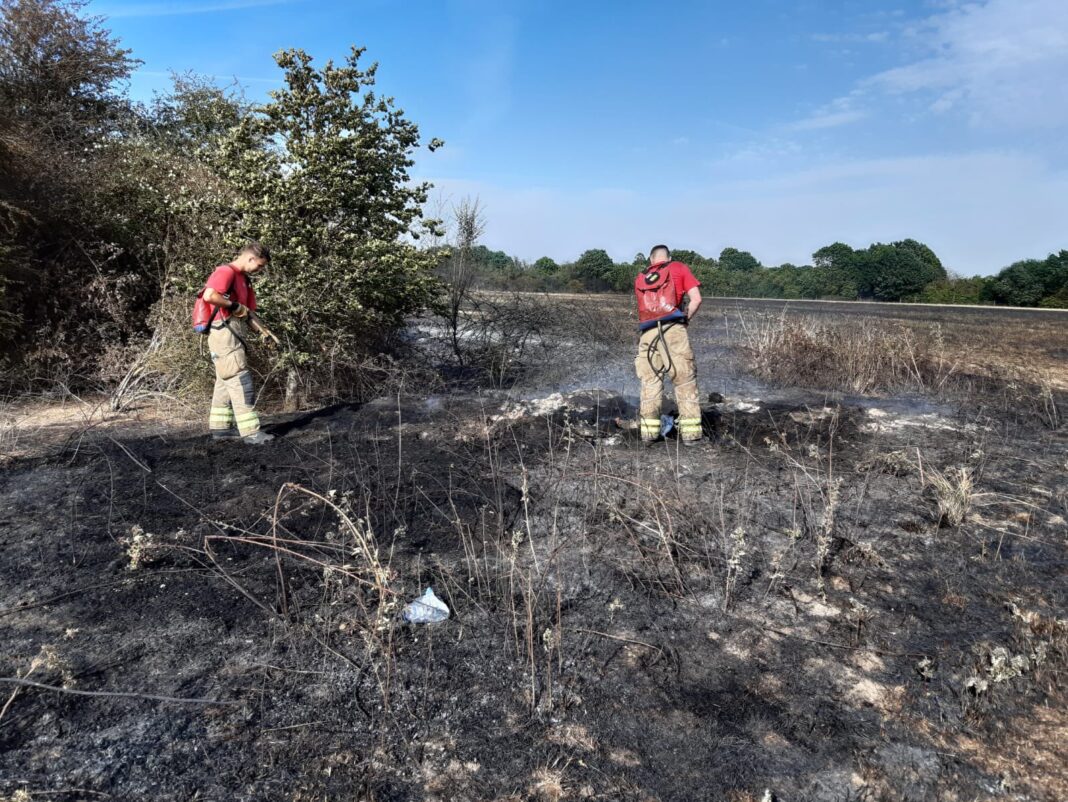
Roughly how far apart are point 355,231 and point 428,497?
453 cm

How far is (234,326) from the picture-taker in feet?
21.9

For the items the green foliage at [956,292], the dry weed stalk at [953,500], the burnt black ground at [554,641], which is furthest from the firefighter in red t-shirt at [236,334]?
the green foliage at [956,292]

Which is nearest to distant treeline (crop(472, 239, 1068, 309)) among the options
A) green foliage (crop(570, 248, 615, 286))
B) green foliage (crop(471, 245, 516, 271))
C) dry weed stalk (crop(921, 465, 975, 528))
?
green foliage (crop(570, 248, 615, 286))

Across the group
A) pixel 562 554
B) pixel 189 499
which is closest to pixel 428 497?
pixel 562 554

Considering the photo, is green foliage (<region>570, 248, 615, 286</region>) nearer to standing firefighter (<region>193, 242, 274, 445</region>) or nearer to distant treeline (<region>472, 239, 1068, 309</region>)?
distant treeline (<region>472, 239, 1068, 309</region>)

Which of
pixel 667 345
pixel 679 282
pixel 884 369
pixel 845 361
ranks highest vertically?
pixel 679 282

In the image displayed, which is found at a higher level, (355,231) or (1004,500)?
(355,231)

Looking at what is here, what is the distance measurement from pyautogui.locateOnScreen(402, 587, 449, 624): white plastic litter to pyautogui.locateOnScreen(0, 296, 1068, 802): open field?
0.24ft

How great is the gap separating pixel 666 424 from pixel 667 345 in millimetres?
947

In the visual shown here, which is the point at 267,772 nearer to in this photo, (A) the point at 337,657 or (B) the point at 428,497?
(A) the point at 337,657

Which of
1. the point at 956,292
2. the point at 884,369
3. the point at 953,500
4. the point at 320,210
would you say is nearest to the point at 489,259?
the point at 320,210

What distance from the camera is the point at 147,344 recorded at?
9.25m

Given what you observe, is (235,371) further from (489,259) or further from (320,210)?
(489,259)

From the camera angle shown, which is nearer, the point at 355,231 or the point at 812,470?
the point at 812,470
